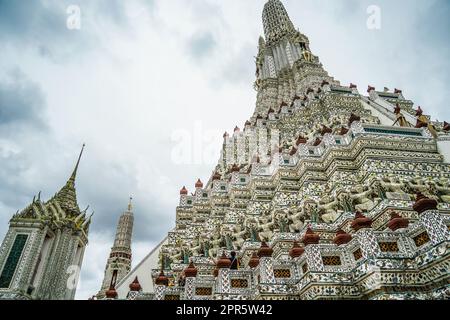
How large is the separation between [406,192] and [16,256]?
24.2 metres

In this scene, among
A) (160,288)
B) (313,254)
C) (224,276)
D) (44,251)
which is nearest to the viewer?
(313,254)

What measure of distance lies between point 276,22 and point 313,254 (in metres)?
40.7

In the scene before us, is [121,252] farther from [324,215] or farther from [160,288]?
[324,215]

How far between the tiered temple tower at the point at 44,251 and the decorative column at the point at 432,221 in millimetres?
23304

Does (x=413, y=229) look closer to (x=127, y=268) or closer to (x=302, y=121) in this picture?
(x=302, y=121)

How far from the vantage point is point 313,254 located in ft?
22.4

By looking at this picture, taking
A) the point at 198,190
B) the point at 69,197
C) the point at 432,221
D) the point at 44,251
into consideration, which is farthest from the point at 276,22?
the point at 432,221

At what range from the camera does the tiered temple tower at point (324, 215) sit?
5.98 metres

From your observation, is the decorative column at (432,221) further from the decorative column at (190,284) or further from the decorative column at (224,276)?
the decorative column at (190,284)

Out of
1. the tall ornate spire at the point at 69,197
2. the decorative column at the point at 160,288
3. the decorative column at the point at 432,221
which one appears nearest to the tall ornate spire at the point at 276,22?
the tall ornate spire at the point at 69,197

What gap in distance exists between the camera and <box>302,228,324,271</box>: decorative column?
6.61 meters
